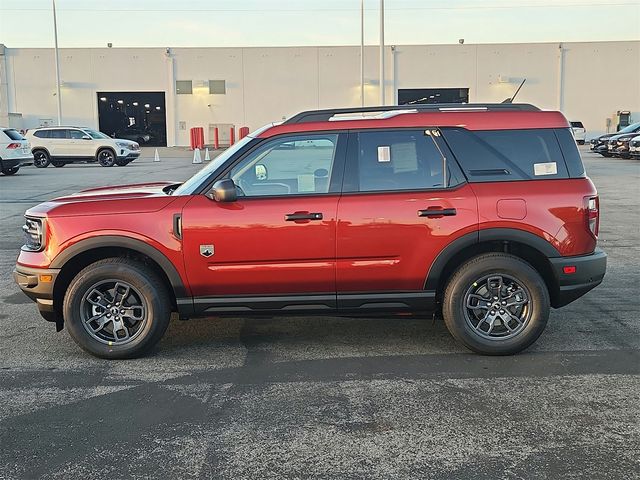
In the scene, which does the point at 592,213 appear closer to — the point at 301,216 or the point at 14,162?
the point at 301,216

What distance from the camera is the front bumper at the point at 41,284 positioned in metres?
5.02

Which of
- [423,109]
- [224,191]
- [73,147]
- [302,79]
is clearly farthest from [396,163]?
[302,79]

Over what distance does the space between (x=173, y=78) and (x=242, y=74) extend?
5.11 meters

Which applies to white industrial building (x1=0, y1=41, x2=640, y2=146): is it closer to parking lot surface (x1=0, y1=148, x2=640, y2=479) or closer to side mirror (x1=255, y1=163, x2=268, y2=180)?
parking lot surface (x1=0, y1=148, x2=640, y2=479)

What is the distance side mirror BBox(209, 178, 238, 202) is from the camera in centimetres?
483

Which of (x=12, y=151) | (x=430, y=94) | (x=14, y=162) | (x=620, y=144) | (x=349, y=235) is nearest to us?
(x=349, y=235)

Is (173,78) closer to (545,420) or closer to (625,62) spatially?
(625,62)

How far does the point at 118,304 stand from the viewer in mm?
5090

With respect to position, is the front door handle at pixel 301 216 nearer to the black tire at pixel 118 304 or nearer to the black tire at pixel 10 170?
the black tire at pixel 118 304

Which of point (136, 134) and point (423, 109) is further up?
point (136, 134)

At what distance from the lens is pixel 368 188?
16.5 feet

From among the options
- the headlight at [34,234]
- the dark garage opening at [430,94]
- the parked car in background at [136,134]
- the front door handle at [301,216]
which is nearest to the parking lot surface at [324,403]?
the headlight at [34,234]

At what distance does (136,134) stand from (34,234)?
47958 millimetres

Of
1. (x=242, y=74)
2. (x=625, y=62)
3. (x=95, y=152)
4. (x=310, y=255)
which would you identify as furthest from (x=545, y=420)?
(x=625, y=62)
